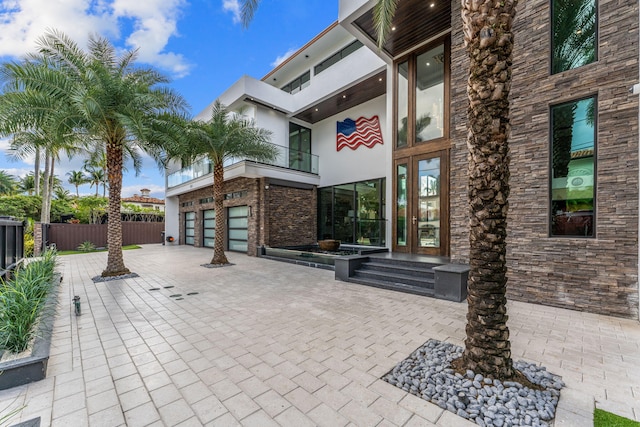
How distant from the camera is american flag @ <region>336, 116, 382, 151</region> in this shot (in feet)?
39.4

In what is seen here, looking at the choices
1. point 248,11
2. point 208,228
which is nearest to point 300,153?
point 208,228

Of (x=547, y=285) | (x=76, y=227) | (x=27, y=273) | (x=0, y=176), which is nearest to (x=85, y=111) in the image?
(x=27, y=273)

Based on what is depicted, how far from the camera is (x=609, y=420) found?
7.00 ft

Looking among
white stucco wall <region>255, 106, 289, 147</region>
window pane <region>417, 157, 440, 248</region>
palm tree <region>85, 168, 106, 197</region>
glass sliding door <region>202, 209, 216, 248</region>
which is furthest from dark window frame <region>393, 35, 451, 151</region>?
palm tree <region>85, 168, 106, 197</region>

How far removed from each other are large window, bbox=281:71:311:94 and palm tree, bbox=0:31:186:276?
26.0 ft

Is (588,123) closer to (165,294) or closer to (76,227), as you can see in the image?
(165,294)

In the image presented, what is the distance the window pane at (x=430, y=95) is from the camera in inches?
326

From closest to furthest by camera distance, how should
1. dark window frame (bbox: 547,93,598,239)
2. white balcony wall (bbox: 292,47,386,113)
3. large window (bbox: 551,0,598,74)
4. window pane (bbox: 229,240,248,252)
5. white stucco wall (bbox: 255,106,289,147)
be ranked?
1. dark window frame (bbox: 547,93,598,239)
2. large window (bbox: 551,0,598,74)
3. white balcony wall (bbox: 292,47,386,113)
4. white stucco wall (bbox: 255,106,289,147)
5. window pane (bbox: 229,240,248,252)

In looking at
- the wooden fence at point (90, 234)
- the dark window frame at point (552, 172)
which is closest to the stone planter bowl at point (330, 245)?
the dark window frame at point (552, 172)

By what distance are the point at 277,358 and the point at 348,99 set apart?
11588 mm

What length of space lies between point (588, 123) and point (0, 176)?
29.4m

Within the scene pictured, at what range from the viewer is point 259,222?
12398 millimetres

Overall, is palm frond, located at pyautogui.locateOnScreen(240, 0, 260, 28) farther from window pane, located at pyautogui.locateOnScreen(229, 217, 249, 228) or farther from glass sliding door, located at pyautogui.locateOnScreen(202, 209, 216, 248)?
glass sliding door, located at pyautogui.locateOnScreen(202, 209, 216, 248)

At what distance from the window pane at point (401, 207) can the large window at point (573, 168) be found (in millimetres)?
3997
